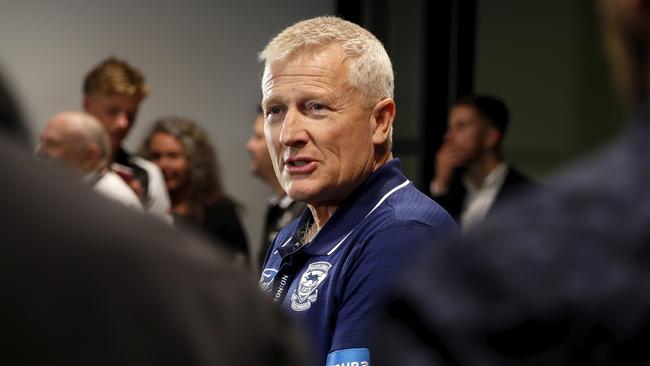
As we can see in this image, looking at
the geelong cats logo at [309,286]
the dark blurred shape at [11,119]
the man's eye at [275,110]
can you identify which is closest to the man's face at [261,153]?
the man's eye at [275,110]

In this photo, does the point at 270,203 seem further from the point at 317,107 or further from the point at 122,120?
the point at 317,107

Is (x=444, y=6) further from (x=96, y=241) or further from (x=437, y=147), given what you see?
(x=96, y=241)

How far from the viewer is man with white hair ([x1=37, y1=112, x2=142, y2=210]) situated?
173 inches

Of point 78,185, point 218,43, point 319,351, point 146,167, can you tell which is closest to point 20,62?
point 218,43

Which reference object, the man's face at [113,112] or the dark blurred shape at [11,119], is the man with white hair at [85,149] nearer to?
the man's face at [113,112]

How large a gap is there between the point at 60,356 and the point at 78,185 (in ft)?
0.38

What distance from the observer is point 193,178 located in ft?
18.6

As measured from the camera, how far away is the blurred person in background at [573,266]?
73 centimetres

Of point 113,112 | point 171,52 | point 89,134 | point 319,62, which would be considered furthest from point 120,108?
point 319,62

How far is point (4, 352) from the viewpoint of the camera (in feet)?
2.37

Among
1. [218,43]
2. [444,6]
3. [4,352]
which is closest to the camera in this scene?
[4,352]

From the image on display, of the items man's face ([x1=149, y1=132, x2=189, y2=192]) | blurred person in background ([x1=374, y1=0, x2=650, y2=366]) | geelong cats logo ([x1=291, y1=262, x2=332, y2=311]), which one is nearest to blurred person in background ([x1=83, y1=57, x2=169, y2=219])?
man's face ([x1=149, y1=132, x2=189, y2=192])

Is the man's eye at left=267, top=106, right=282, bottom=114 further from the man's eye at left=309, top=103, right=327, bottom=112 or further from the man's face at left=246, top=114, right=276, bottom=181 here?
the man's face at left=246, top=114, right=276, bottom=181

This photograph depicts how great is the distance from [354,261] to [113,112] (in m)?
3.22
